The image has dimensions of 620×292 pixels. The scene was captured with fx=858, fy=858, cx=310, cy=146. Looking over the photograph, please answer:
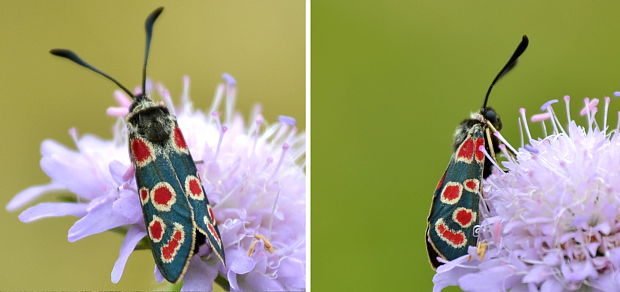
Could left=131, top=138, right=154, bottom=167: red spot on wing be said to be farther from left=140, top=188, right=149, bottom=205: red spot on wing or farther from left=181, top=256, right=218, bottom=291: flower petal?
left=181, top=256, right=218, bottom=291: flower petal


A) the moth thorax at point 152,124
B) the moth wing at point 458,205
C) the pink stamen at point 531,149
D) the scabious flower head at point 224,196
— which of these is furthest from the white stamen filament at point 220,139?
the pink stamen at point 531,149

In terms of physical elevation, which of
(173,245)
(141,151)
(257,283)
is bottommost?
(257,283)

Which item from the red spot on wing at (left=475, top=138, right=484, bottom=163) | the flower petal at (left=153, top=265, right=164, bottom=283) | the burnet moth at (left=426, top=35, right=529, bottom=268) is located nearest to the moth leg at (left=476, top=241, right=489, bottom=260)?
the burnet moth at (left=426, top=35, right=529, bottom=268)

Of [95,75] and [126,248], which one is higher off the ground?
[95,75]

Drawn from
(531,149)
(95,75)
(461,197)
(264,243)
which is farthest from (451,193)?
(95,75)

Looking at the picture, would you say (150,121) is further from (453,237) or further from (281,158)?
(453,237)

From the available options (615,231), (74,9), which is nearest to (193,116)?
(74,9)

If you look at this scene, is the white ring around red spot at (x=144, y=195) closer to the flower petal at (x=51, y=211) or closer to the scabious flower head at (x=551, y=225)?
the flower petal at (x=51, y=211)
